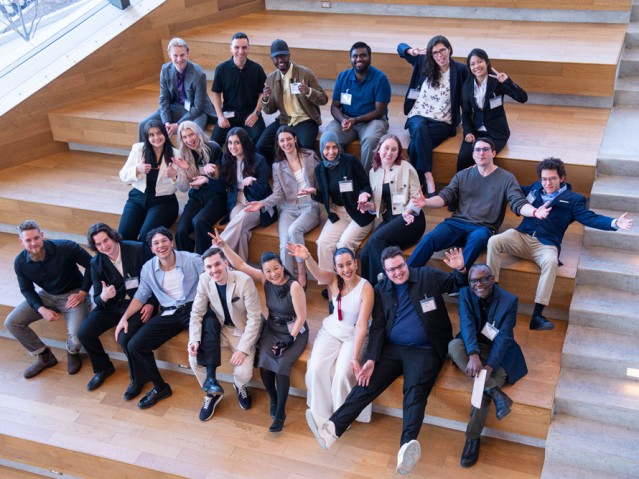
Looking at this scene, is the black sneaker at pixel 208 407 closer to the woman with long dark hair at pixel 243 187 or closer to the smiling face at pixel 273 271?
the smiling face at pixel 273 271

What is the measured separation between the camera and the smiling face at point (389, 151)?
443 centimetres

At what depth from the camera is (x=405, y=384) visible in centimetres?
396

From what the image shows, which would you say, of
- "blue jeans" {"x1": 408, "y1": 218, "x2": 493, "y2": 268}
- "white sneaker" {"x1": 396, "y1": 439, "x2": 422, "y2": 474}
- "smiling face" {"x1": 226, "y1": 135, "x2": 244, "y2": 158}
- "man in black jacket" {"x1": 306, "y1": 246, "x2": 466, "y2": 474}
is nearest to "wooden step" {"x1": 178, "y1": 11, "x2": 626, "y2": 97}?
"smiling face" {"x1": 226, "y1": 135, "x2": 244, "y2": 158}

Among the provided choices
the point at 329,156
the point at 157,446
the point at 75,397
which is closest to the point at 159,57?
the point at 329,156

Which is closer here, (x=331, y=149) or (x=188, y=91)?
(x=331, y=149)

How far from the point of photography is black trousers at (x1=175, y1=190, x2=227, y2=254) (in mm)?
4895

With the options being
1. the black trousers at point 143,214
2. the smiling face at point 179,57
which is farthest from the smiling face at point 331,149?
the smiling face at point 179,57

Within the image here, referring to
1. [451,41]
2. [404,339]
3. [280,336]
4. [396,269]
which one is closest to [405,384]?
[404,339]

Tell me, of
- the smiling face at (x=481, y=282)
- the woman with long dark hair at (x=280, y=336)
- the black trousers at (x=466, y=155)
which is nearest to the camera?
the smiling face at (x=481, y=282)

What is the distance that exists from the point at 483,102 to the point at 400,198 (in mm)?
923

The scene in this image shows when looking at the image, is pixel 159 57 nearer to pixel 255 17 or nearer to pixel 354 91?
pixel 255 17

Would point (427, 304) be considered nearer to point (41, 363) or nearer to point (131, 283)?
point (131, 283)

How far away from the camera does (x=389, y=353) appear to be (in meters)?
4.07

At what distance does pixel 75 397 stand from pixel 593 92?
4452mm
